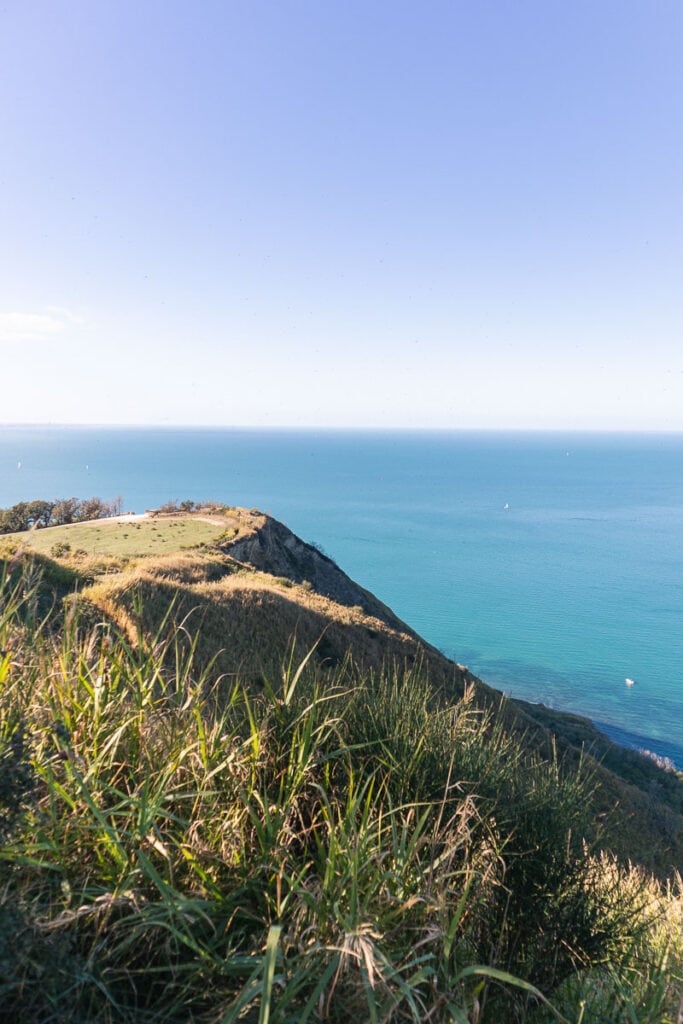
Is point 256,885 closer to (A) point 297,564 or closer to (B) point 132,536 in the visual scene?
(B) point 132,536

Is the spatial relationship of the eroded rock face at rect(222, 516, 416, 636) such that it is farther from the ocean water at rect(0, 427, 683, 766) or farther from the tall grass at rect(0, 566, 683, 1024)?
the tall grass at rect(0, 566, 683, 1024)

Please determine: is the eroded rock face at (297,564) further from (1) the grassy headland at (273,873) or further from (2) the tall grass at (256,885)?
(2) the tall grass at (256,885)

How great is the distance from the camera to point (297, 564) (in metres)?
38.1

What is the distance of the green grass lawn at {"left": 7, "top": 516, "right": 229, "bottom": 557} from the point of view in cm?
2627

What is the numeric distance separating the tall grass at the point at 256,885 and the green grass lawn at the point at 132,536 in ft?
72.1

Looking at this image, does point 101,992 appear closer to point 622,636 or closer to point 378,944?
point 378,944

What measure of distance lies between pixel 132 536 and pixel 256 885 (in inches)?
1182

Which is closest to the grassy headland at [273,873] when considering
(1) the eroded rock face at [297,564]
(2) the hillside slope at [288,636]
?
(2) the hillside slope at [288,636]

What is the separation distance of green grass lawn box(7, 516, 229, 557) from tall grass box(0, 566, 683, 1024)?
22.0 m

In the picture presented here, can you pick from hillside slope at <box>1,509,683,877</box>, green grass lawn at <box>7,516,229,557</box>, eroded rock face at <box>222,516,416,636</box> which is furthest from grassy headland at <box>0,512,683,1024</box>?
eroded rock face at <box>222,516,416,636</box>

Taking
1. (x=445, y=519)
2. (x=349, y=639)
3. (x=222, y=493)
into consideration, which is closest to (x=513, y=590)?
(x=445, y=519)

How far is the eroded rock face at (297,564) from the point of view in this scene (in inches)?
1321

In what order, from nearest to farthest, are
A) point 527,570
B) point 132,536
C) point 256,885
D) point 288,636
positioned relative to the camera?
point 256,885 → point 288,636 → point 132,536 → point 527,570

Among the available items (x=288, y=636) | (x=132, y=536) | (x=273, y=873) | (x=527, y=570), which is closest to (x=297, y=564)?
(x=132, y=536)
